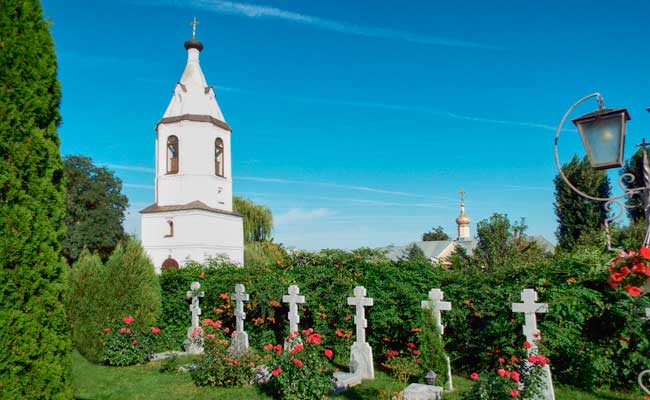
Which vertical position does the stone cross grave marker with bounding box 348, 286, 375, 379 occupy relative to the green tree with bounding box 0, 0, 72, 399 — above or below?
below

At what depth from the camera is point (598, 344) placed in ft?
25.0

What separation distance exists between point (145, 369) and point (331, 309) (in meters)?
4.35

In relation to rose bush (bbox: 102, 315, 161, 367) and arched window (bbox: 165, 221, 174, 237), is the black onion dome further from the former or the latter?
rose bush (bbox: 102, 315, 161, 367)

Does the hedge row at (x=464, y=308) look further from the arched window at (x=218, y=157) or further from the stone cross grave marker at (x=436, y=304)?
the arched window at (x=218, y=157)

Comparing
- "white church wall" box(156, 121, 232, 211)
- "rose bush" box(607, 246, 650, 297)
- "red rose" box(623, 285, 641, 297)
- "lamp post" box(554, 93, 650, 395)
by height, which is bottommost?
Result: "red rose" box(623, 285, 641, 297)

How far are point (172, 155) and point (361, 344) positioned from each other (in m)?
21.9

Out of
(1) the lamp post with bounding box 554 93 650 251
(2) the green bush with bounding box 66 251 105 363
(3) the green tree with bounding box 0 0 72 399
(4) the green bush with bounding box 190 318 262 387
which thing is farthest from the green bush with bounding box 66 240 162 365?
(1) the lamp post with bounding box 554 93 650 251

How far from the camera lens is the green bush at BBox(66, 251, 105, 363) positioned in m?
11.3

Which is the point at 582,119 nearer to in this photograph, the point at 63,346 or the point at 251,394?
the point at 63,346

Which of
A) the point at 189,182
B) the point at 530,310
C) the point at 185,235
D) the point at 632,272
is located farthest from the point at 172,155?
the point at 632,272

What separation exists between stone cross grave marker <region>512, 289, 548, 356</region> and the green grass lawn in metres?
1.04

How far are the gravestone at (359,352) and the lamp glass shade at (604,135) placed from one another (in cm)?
594

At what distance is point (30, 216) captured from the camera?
5238 mm

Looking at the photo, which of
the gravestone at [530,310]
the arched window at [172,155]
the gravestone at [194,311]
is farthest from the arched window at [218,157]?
the gravestone at [530,310]
